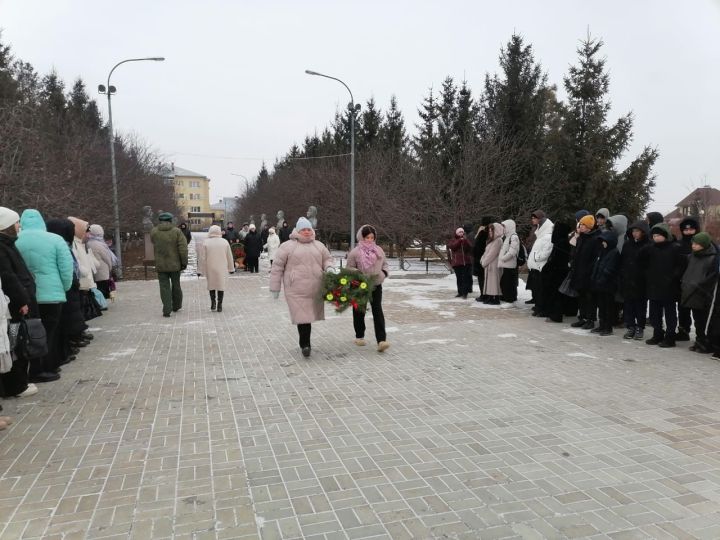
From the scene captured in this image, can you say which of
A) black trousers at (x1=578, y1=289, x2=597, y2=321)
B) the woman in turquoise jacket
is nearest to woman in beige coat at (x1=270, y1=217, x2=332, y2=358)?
the woman in turquoise jacket

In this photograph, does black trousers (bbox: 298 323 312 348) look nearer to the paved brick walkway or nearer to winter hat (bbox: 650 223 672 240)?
the paved brick walkway

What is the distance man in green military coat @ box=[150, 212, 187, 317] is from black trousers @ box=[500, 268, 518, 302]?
6.86 m

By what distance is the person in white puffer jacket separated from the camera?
33.4 ft

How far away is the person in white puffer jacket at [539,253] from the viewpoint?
33.4ft

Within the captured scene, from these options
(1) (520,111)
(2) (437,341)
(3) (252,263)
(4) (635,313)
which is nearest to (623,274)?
(4) (635,313)

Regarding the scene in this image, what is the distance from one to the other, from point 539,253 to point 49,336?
818cm

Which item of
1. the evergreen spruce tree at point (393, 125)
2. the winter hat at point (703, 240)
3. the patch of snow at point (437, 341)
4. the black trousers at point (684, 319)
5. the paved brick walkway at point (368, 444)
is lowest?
the paved brick walkway at point (368, 444)

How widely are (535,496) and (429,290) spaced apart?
1124 cm

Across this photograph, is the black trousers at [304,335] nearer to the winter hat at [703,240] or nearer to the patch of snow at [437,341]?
the patch of snow at [437,341]

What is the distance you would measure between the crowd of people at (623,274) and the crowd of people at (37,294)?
7.74m

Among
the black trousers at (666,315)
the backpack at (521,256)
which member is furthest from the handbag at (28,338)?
the backpack at (521,256)

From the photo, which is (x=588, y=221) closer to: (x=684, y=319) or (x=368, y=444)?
(x=684, y=319)

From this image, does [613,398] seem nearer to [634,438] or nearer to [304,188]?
[634,438]

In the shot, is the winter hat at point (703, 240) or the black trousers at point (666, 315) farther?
the black trousers at point (666, 315)
